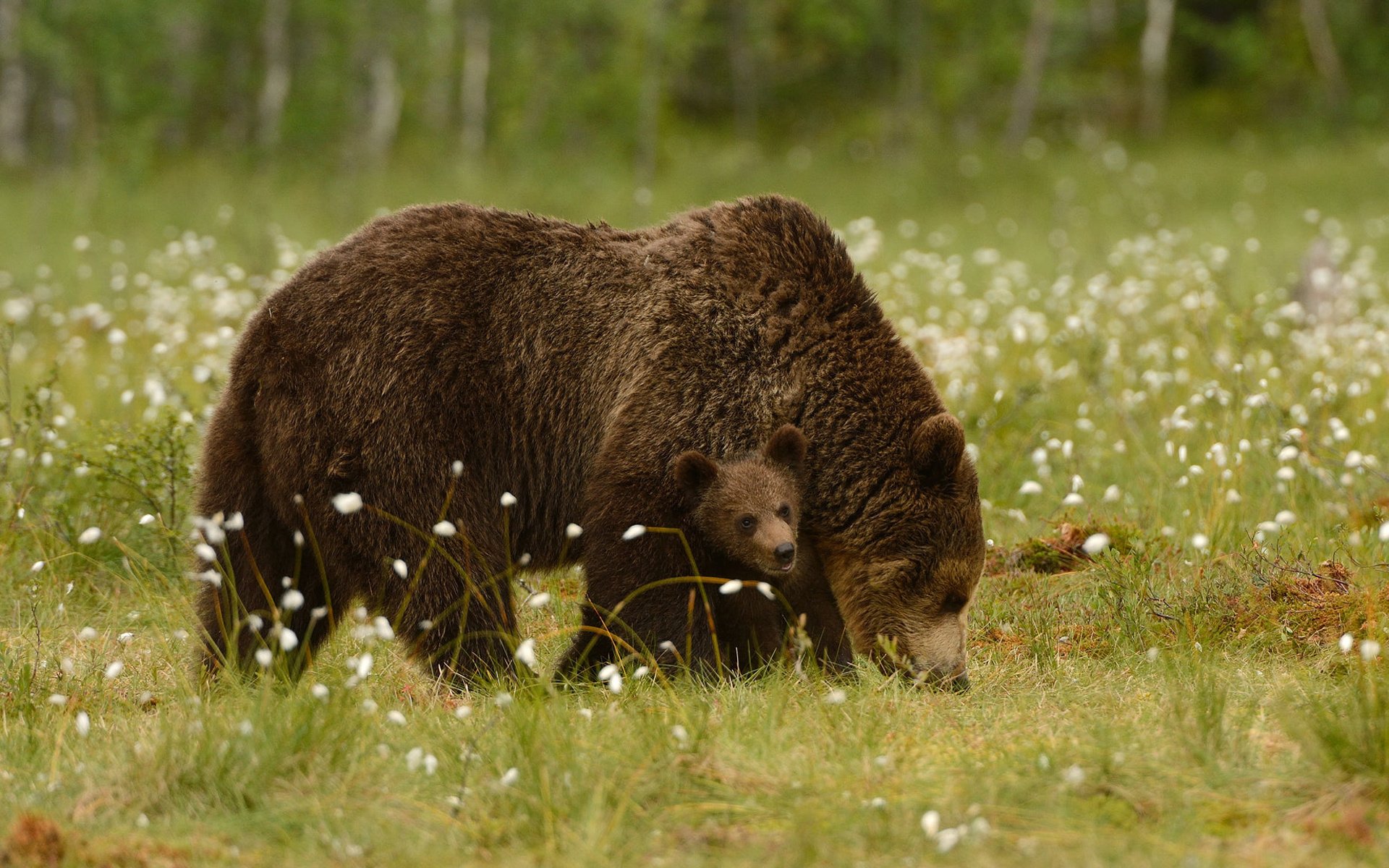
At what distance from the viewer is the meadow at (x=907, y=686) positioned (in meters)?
3.80

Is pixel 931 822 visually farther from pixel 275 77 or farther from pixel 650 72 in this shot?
pixel 275 77

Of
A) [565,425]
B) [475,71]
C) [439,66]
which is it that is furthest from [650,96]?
[565,425]

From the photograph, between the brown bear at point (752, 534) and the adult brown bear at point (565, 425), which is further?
the adult brown bear at point (565, 425)

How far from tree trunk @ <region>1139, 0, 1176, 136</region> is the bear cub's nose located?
29939 millimetres

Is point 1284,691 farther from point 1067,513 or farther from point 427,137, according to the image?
point 427,137

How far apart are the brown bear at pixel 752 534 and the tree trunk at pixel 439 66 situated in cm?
2413

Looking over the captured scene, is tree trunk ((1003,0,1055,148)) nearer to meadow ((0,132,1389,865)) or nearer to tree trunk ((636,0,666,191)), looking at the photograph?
tree trunk ((636,0,666,191))

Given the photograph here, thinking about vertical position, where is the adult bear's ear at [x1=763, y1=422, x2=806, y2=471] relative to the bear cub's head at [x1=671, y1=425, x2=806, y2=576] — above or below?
above

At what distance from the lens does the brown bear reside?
5137mm

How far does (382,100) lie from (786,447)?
27.5 meters

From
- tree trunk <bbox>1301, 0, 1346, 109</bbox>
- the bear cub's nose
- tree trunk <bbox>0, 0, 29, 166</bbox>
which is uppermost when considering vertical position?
tree trunk <bbox>1301, 0, 1346, 109</bbox>

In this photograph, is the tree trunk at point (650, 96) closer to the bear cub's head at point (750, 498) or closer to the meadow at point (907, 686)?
the meadow at point (907, 686)

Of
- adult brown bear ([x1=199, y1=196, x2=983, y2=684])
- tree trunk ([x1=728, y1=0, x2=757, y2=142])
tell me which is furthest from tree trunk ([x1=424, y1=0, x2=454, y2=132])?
adult brown bear ([x1=199, y1=196, x2=983, y2=684])

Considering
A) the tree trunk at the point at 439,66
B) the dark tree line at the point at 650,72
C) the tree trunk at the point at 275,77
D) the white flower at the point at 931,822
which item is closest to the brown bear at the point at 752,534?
the white flower at the point at 931,822
